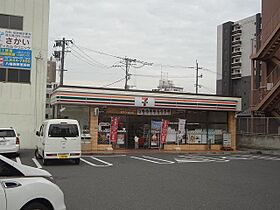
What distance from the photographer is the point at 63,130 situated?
56.2 ft

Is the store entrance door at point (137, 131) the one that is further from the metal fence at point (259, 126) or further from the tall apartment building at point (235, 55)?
the tall apartment building at point (235, 55)

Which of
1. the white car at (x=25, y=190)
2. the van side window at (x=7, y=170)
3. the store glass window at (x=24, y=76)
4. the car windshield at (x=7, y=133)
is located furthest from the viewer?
the store glass window at (x=24, y=76)

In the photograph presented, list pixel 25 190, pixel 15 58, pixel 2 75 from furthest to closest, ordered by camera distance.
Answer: pixel 15 58 → pixel 2 75 → pixel 25 190

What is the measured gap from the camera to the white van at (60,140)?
16891 millimetres

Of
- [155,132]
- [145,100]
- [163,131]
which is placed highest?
[145,100]

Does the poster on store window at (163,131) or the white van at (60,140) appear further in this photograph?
the poster on store window at (163,131)

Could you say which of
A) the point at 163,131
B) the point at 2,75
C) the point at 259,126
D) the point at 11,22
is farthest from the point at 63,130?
the point at 259,126

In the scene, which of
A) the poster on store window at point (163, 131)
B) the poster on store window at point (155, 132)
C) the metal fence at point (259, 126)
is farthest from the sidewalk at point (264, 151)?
the poster on store window at point (155, 132)

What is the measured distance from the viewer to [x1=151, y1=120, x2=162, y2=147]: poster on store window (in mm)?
27969

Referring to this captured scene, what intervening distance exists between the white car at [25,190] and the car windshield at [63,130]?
36.5ft

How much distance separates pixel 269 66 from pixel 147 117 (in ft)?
37.7

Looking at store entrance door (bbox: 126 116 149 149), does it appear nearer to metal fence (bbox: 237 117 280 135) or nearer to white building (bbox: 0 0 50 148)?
white building (bbox: 0 0 50 148)

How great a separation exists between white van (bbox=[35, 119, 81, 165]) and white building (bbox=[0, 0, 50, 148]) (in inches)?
379

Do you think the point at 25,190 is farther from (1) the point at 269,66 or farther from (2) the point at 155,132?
(1) the point at 269,66
